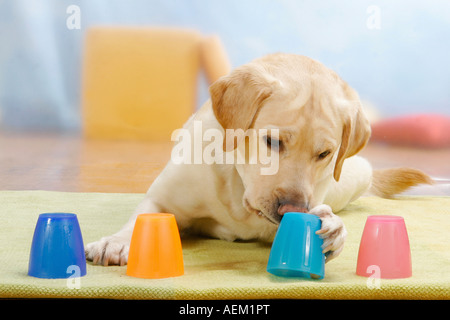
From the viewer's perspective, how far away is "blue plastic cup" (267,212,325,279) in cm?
147

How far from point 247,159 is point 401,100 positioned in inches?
130

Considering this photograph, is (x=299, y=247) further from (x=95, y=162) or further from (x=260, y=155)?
(x=95, y=162)

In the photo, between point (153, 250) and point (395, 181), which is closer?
point (153, 250)

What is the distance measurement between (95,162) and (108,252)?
2.34 meters

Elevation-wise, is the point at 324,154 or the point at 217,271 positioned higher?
the point at 324,154

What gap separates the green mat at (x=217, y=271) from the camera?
131 cm

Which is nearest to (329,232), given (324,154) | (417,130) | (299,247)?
(299,247)

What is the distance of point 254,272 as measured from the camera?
157 cm

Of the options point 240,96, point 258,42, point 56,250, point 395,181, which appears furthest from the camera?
point 258,42

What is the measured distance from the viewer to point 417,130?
15.1ft

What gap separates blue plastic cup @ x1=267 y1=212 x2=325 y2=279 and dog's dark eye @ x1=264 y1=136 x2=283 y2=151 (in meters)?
0.19

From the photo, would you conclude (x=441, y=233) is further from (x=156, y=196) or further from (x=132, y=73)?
(x=132, y=73)

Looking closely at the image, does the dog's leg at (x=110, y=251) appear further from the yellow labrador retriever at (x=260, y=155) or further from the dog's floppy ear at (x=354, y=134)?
the dog's floppy ear at (x=354, y=134)

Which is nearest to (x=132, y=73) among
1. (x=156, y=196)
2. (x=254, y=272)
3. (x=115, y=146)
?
(x=115, y=146)
